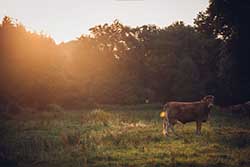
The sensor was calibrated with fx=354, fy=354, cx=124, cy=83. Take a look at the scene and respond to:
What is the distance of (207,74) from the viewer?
205 ft

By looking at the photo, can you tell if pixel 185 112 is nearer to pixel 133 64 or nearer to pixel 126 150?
pixel 126 150

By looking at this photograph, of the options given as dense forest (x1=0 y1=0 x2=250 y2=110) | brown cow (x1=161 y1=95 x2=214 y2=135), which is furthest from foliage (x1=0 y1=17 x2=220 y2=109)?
brown cow (x1=161 y1=95 x2=214 y2=135)

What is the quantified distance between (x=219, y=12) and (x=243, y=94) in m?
18.4

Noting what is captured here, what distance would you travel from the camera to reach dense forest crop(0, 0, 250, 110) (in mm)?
28562

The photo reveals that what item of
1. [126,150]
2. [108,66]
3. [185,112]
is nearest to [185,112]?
[185,112]

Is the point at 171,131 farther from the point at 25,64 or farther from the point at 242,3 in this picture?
the point at 25,64

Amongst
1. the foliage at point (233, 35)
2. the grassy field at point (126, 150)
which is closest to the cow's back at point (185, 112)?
the grassy field at point (126, 150)

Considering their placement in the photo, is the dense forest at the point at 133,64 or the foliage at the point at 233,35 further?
the dense forest at the point at 133,64

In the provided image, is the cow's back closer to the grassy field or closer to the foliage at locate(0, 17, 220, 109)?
the grassy field

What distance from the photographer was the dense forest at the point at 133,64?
28562mm

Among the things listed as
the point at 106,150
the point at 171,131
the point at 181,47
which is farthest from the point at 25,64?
the point at 181,47

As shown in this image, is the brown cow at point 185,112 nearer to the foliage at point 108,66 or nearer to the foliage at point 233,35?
the foliage at point 233,35

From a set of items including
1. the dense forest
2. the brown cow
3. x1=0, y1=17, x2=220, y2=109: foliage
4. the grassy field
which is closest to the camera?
the grassy field

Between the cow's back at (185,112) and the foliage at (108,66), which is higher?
the foliage at (108,66)
